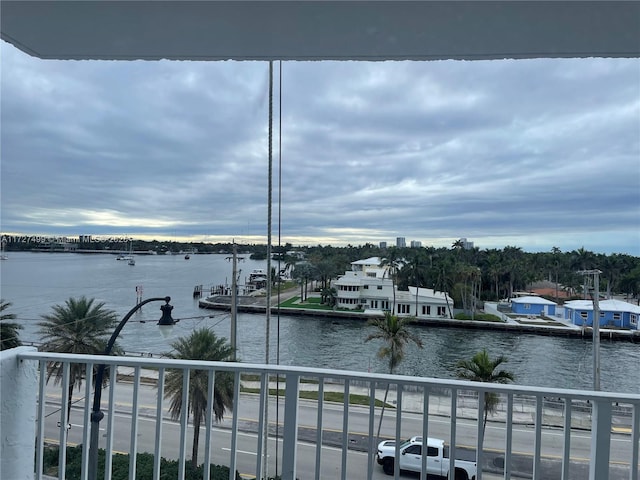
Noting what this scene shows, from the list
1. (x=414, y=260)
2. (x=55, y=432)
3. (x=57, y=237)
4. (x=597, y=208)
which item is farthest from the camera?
(x=414, y=260)

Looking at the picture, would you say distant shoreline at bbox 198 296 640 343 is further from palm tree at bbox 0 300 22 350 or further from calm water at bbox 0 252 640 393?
palm tree at bbox 0 300 22 350

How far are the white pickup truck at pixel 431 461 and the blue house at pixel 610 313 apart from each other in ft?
11.9

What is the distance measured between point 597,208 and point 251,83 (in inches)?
172

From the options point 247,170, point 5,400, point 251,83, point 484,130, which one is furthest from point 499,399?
point 484,130

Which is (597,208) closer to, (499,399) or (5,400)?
(499,399)

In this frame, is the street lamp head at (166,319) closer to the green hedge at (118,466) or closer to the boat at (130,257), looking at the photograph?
the green hedge at (118,466)

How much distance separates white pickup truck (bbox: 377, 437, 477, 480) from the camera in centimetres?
134

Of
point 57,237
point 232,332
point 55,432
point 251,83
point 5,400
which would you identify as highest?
point 251,83

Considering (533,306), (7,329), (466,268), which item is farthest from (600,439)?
(466,268)

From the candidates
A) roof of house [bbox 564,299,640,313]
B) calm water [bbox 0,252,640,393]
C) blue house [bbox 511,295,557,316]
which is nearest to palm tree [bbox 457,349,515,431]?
calm water [bbox 0,252,640,393]

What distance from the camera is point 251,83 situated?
102 inches

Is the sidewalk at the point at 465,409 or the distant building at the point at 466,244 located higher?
the distant building at the point at 466,244

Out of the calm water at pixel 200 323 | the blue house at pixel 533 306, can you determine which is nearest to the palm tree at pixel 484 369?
the calm water at pixel 200 323

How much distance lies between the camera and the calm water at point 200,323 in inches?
170
